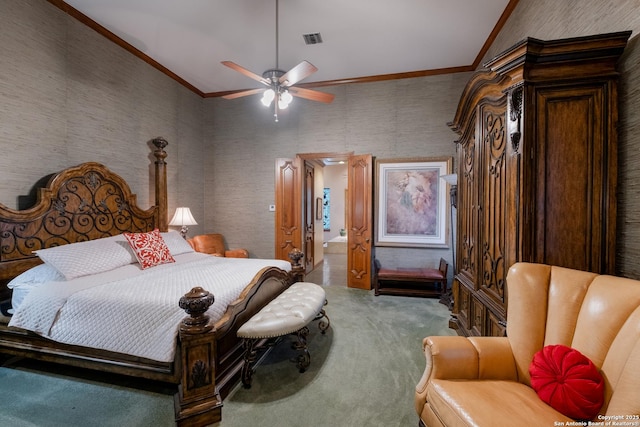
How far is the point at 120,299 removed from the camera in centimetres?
181

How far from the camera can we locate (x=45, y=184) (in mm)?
2617

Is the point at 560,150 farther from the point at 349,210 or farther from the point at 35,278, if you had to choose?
the point at 35,278

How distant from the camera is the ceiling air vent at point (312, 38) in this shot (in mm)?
3188

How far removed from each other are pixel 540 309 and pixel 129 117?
4.50 m

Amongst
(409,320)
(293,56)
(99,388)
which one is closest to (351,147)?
(293,56)

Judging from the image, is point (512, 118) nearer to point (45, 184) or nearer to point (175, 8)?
point (175, 8)

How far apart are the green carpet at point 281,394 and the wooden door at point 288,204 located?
220cm

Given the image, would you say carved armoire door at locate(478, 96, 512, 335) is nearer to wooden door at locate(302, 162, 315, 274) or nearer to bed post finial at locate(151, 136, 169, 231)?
wooden door at locate(302, 162, 315, 274)

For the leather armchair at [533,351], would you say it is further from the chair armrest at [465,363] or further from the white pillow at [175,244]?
the white pillow at [175,244]

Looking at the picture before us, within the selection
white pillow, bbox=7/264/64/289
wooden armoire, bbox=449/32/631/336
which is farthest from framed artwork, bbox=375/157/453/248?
white pillow, bbox=7/264/64/289

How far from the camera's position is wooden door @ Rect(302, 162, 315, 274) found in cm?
491

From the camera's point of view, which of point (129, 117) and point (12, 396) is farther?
point (129, 117)

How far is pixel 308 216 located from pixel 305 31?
2.93m

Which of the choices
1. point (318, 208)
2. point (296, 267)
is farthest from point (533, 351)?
point (318, 208)
